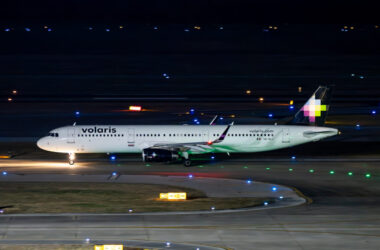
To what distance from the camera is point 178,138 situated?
2298 inches

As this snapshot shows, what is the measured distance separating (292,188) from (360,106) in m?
50.4

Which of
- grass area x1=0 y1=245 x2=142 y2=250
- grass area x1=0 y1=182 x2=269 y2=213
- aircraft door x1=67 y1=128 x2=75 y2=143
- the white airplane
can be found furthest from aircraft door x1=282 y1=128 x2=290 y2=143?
grass area x1=0 y1=245 x2=142 y2=250

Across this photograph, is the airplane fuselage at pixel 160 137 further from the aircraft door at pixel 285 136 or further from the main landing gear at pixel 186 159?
the main landing gear at pixel 186 159

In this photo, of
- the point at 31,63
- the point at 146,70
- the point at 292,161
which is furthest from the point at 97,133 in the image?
the point at 31,63

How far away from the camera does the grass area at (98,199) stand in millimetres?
38031

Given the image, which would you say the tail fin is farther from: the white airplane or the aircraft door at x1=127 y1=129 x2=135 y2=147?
the aircraft door at x1=127 y1=129 x2=135 y2=147

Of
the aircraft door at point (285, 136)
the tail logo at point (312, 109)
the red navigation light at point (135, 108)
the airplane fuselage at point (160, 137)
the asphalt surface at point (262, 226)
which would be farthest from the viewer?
the red navigation light at point (135, 108)

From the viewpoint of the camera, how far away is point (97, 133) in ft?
192

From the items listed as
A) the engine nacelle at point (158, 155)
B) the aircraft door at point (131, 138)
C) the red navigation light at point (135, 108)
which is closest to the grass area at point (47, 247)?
the engine nacelle at point (158, 155)

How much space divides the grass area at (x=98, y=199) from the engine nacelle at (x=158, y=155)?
9.59 metres

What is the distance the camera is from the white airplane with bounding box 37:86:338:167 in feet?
191

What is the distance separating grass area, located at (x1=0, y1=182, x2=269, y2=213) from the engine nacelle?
959 centimetres

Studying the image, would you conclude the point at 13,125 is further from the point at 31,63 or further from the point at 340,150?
the point at 31,63

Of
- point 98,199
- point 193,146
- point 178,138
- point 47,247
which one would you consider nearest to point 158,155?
point 178,138
